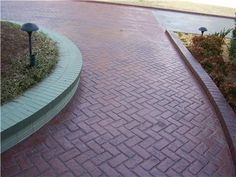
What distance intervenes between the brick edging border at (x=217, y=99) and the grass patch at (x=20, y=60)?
9.07 ft

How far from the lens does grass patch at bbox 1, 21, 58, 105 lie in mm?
4230

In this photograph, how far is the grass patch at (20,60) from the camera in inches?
167

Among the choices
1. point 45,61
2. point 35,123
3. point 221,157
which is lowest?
point 221,157

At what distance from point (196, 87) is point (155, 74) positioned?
0.85 meters

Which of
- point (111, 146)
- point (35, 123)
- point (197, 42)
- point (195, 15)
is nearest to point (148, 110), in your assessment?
point (111, 146)

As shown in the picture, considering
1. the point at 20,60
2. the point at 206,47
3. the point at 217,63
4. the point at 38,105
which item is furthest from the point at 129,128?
the point at 206,47

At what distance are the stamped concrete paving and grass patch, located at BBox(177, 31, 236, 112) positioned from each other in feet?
1.34

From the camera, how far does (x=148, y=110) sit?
4.85 metres

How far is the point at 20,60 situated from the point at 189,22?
895 cm

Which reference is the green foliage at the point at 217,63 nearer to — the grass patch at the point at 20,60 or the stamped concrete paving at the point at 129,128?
the stamped concrete paving at the point at 129,128

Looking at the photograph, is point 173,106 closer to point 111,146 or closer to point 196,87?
point 196,87

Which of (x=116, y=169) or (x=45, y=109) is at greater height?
(x=45, y=109)

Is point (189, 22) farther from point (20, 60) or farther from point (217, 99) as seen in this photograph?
point (20, 60)

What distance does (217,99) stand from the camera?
5.34 m
